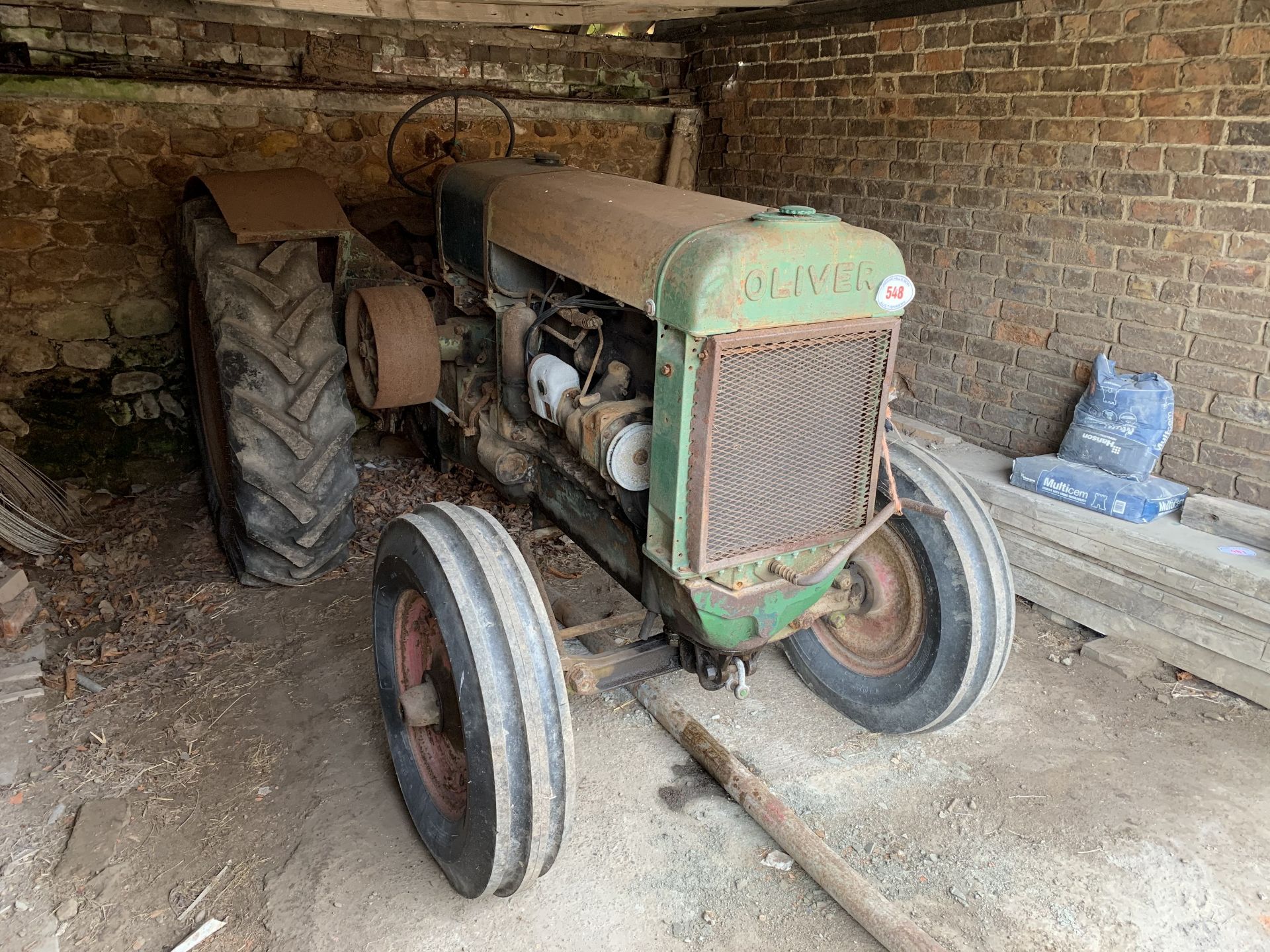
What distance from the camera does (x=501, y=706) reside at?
5.86 feet

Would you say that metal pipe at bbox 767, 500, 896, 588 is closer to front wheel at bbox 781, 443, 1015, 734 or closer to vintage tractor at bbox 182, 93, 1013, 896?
vintage tractor at bbox 182, 93, 1013, 896

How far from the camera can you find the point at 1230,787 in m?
2.54

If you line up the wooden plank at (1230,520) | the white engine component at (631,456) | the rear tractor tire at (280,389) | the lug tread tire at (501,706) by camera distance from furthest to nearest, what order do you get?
the wooden plank at (1230,520), the rear tractor tire at (280,389), the white engine component at (631,456), the lug tread tire at (501,706)

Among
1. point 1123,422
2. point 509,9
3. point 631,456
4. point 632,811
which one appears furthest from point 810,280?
point 509,9

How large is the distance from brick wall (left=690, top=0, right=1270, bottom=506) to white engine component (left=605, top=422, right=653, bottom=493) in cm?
224

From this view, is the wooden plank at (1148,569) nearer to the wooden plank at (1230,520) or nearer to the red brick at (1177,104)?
the wooden plank at (1230,520)

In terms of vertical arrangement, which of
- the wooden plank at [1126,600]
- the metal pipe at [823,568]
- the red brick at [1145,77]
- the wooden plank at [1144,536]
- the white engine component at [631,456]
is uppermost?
the red brick at [1145,77]

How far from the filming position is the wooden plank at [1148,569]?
286 cm

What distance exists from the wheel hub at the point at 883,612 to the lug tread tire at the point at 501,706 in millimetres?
995

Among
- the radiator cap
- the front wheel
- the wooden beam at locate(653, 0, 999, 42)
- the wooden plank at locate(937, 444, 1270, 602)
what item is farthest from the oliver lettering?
the wooden beam at locate(653, 0, 999, 42)

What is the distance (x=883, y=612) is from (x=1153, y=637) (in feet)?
3.76

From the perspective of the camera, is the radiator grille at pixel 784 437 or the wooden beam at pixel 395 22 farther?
the wooden beam at pixel 395 22

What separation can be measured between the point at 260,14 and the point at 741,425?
3.24 m

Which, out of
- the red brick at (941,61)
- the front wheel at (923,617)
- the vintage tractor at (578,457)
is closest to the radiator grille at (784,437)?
the vintage tractor at (578,457)
